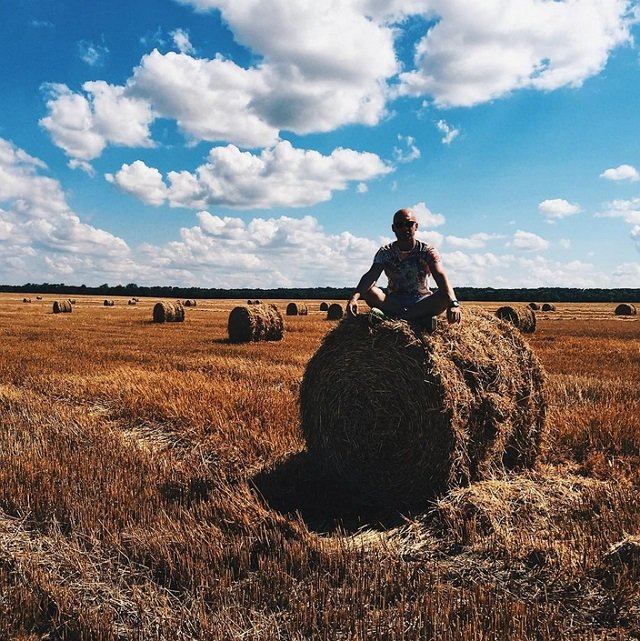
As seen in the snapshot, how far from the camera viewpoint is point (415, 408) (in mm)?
5898

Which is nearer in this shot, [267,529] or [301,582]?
[301,582]

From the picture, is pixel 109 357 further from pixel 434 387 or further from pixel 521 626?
pixel 521 626

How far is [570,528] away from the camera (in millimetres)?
4805

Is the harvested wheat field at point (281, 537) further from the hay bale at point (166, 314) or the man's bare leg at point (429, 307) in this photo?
the hay bale at point (166, 314)

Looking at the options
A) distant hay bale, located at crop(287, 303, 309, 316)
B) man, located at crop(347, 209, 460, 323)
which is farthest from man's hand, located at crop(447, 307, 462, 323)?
distant hay bale, located at crop(287, 303, 309, 316)

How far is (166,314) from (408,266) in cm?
2811

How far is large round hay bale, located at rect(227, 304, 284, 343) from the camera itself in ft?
69.9

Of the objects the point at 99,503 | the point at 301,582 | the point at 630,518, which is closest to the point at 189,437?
the point at 99,503

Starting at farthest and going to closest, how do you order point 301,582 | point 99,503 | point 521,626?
point 99,503, point 301,582, point 521,626

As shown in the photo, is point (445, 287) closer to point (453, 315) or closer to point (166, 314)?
point (453, 315)

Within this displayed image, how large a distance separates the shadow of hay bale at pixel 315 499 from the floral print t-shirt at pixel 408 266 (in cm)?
222

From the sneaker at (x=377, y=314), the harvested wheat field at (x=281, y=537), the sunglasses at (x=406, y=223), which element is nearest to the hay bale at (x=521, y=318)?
the harvested wheat field at (x=281, y=537)

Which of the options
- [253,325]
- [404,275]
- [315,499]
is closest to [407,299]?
[404,275]

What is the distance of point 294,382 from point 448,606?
321 inches
